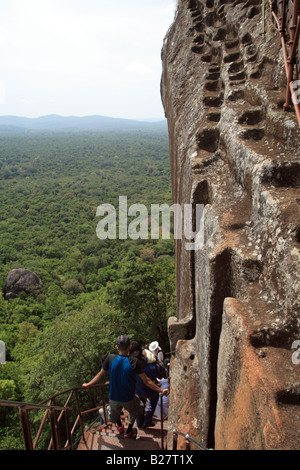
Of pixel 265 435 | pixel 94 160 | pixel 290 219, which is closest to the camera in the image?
pixel 265 435

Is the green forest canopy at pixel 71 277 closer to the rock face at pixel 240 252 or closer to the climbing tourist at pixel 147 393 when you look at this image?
the climbing tourist at pixel 147 393

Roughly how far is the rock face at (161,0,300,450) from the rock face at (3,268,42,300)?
4520 cm

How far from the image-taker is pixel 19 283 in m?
47.4

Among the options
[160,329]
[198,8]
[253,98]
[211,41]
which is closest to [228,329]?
[253,98]

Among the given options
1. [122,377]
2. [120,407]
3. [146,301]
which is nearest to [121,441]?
[120,407]

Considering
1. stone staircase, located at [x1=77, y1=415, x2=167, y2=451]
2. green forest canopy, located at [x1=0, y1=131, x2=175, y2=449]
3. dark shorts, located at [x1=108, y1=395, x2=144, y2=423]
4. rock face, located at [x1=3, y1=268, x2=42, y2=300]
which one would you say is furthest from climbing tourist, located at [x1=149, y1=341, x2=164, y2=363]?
rock face, located at [x1=3, y1=268, x2=42, y2=300]

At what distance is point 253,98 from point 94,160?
198 metres

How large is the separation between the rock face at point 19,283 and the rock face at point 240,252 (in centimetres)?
4520

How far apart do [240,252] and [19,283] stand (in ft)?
160

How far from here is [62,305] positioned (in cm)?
4372

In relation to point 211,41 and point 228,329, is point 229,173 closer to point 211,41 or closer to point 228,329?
point 228,329

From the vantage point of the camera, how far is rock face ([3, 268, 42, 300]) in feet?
Result: 154

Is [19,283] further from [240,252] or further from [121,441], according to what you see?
[240,252]

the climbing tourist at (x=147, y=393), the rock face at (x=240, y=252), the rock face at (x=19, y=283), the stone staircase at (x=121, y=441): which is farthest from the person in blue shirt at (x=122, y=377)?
the rock face at (x=19, y=283)
